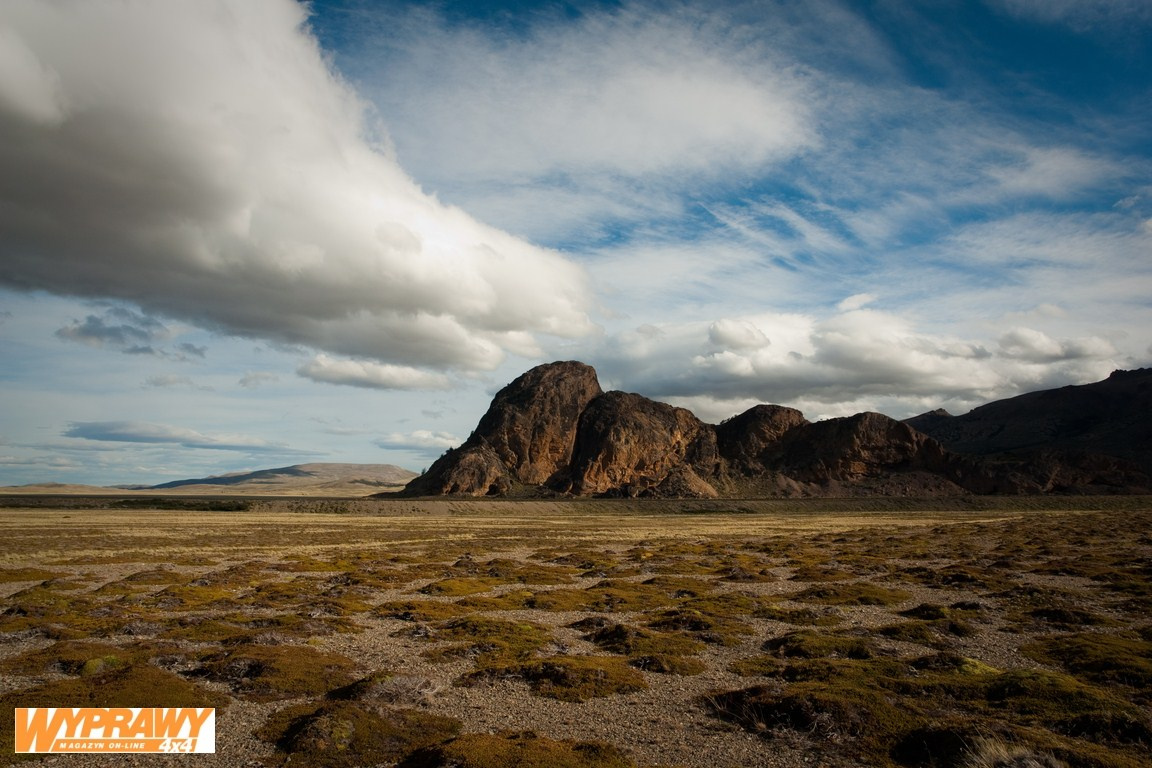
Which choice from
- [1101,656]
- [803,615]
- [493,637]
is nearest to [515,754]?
[493,637]

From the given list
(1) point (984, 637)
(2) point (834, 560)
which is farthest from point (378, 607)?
(2) point (834, 560)

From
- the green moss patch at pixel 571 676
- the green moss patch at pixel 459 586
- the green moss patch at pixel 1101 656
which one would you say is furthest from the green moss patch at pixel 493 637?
the green moss patch at pixel 1101 656

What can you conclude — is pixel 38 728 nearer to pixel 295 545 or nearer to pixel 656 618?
pixel 656 618

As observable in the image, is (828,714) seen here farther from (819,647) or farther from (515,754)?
(819,647)

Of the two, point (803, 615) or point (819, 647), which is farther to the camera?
point (803, 615)

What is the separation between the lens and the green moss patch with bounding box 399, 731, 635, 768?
11133 mm

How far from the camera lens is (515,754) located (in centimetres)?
1153

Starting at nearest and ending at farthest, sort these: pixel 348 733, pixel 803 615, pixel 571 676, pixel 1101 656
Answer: pixel 348 733 → pixel 571 676 → pixel 1101 656 → pixel 803 615

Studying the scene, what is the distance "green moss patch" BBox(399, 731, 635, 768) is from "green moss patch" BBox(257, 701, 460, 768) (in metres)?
0.90

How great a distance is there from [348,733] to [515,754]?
3.54m

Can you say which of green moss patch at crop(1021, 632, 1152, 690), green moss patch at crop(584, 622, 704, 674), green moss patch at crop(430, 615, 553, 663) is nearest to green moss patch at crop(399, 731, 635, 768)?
green moss patch at crop(584, 622, 704, 674)

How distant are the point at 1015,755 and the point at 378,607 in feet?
77.0

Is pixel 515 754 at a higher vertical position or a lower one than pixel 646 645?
higher

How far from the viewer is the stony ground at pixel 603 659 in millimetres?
12273
